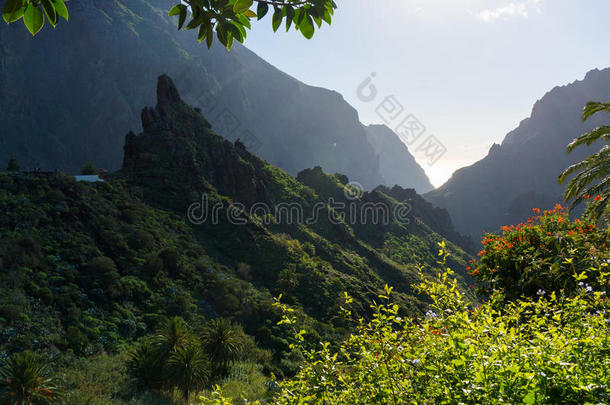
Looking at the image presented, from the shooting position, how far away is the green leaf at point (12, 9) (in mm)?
1998

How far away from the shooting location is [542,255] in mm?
9781

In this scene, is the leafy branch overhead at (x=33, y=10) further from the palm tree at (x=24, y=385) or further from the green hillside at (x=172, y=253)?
the green hillside at (x=172, y=253)

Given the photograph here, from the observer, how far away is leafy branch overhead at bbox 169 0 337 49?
2674 millimetres

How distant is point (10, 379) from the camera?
10734 millimetres

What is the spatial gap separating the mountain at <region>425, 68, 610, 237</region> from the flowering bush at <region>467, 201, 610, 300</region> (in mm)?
125970

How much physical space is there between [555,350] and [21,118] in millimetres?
149828

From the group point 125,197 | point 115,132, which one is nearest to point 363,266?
point 125,197

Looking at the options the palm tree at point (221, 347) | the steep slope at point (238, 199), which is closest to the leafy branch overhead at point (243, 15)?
the palm tree at point (221, 347)

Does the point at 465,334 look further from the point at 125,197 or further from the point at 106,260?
the point at 125,197

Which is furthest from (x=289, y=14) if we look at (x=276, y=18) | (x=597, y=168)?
(x=597, y=168)

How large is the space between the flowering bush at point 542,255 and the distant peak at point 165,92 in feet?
156

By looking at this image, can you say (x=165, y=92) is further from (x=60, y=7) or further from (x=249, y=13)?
(x=60, y=7)

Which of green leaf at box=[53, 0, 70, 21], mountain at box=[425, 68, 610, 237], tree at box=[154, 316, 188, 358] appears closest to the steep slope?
tree at box=[154, 316, 188, 358]

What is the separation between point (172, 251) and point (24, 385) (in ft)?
56.2
